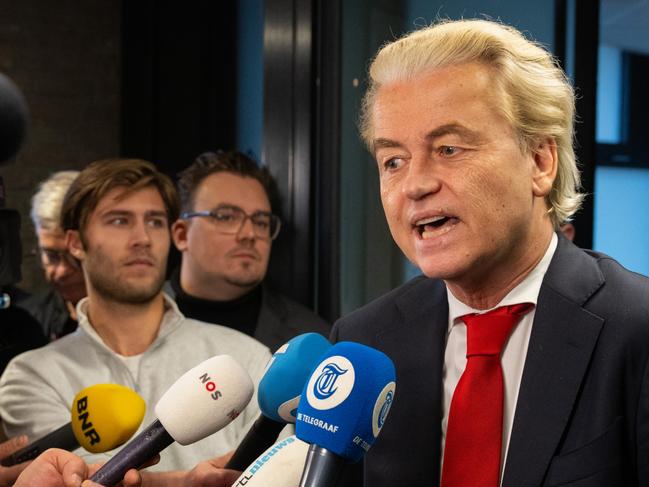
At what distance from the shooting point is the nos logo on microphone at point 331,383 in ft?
3.05

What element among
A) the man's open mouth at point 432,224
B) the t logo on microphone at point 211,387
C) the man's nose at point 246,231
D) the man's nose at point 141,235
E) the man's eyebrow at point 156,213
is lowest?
the t logo on microphone at point 211,387

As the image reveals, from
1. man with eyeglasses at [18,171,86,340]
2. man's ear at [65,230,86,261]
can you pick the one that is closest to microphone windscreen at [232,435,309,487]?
man's ear at [65,230,86,261]

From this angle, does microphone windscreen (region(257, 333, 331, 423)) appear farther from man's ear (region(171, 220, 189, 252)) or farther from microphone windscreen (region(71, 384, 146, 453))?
man's ear (region(171, 220, 189, 252))

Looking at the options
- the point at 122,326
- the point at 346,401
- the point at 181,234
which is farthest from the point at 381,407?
the point at 181,234

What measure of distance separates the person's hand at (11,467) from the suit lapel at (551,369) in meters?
0.86

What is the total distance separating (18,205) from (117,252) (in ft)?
10.1

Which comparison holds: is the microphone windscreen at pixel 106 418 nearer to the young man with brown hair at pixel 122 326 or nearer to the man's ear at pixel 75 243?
the young man with brown hair at pixel 122 326

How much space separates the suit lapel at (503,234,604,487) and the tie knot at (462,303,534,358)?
45mm

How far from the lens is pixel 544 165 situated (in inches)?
51.0

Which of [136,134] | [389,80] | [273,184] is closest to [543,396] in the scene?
[389,80]

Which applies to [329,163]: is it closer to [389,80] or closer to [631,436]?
[389,80]

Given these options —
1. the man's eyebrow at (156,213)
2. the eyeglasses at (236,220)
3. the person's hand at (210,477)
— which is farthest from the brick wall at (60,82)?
the person's hand at (210,477)

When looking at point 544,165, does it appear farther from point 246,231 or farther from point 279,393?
point 246,231

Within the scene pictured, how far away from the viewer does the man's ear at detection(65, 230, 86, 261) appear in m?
2.18
